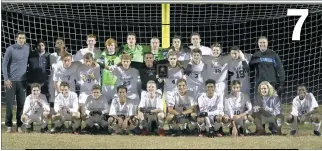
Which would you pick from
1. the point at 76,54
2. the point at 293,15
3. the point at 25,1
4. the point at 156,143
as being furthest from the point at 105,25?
the point at 293,15

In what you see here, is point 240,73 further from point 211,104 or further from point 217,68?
point 211,104

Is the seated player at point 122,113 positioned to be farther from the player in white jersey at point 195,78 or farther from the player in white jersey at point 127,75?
the player in white jersey at point 195,78

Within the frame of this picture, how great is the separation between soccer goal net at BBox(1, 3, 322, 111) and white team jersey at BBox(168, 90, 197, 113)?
0.64 m

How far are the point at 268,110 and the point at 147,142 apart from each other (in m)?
1.50

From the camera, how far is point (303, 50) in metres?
7.80

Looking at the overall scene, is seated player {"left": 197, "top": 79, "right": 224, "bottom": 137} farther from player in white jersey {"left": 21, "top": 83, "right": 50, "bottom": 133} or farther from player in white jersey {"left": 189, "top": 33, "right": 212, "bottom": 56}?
player in white jersey {"left": 21, "top": 83, "right": 50, "bottom": 133}

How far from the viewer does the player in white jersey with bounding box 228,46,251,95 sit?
775 cm

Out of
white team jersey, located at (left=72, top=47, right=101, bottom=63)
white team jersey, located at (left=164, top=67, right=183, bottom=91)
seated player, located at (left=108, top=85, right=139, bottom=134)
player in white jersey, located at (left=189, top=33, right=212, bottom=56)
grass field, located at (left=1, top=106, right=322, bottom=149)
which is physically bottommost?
grass field, located at (left=1, top=106, right=322, bottom=149)

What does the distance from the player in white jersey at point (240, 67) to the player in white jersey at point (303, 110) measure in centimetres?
63

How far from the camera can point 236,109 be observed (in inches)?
306

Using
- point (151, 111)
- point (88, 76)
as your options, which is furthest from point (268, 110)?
point (88, 76)

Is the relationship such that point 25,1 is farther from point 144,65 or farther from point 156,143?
point 156,143

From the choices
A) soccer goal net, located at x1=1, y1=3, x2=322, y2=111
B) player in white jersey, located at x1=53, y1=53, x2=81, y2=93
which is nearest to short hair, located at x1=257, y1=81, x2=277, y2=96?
soccer goal net, located at x1=1, y1=3, x2=322, y2=111

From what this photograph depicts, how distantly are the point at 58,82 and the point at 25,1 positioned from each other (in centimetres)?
102
